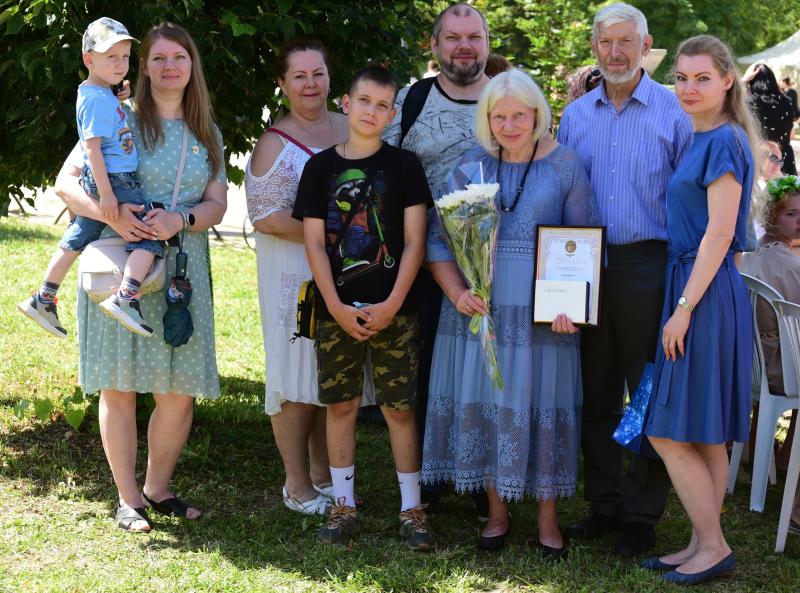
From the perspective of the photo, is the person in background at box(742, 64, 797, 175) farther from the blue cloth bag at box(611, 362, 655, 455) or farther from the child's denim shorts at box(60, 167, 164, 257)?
the child's denim shorts at box(60, 167, 164, 257)

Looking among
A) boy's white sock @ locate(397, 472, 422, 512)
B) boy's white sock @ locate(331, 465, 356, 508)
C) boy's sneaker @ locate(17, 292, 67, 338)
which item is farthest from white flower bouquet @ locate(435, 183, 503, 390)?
boy's sneaker @ locate(17, 292, 67, 338)

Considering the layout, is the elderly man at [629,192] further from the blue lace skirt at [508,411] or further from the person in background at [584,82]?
the person in background at [584,82]

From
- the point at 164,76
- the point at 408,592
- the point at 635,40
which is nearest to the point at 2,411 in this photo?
the point at 164,76

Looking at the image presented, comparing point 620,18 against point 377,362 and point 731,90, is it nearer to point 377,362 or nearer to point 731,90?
point 731,90

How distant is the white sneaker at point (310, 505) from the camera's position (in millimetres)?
5098

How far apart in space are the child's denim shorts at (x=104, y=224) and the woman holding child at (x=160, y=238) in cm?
4

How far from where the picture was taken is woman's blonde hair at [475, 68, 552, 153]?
14.3 feet

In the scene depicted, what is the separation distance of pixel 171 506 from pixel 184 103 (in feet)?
6.33

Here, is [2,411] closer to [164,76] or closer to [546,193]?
[164,76]

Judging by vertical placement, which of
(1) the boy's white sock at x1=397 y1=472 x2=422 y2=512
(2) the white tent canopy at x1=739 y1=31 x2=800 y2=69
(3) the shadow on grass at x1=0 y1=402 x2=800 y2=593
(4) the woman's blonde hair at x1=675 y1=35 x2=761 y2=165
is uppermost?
(2) the white tent canopy at x1=739 y1=31 x2=800 y2=69

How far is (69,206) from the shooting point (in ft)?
15.2

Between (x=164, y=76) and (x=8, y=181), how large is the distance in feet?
6.23

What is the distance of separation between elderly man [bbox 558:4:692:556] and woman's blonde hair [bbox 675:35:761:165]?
30 cm

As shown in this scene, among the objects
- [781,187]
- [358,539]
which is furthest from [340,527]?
[781,187]
